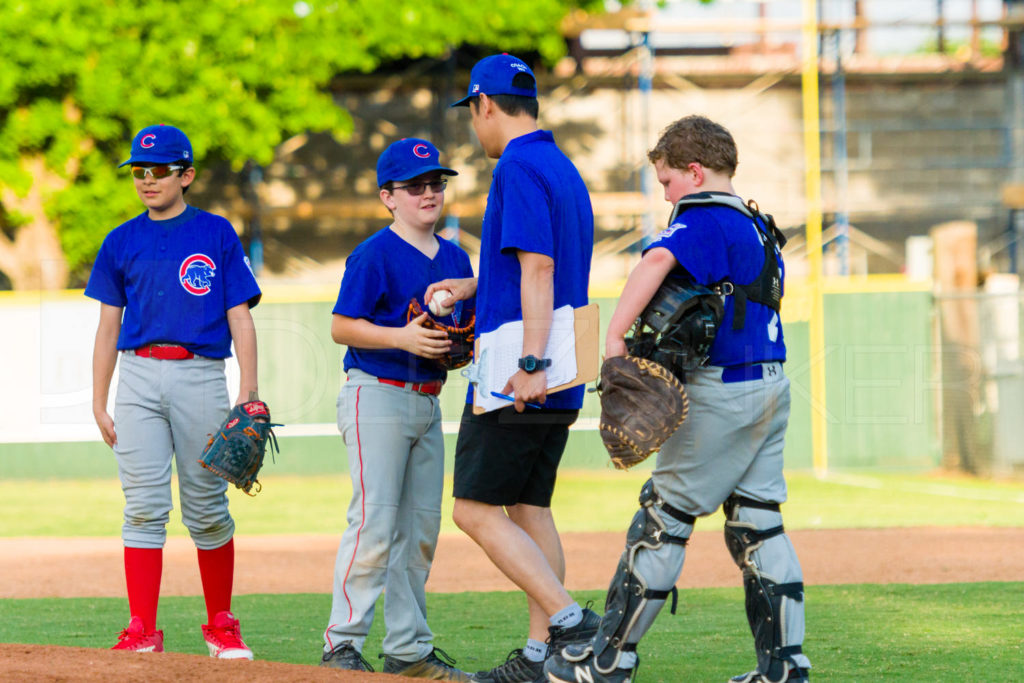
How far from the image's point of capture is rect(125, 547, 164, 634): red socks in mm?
4949

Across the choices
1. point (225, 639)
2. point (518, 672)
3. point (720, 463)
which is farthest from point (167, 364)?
point (720, 463)

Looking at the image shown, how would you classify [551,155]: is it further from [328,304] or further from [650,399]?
[328,304]

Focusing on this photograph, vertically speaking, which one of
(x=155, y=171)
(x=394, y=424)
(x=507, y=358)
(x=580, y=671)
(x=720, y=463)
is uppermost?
(x=155, y=171)

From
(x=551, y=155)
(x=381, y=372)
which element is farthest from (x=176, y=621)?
(x=551, y=155)

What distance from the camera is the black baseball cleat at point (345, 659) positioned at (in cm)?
449

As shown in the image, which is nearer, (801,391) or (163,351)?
(163,351)

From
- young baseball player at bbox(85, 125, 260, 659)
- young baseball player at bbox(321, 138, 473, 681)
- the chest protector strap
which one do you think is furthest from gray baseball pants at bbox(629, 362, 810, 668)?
young baseball player at bbox(85, 125, 260, 659)

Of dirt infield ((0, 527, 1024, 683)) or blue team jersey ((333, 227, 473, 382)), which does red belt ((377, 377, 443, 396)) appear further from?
dirt infield ((0, 527, 1024, 683))

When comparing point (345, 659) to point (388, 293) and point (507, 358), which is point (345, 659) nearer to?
point (507, 358)

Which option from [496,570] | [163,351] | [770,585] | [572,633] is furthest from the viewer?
[496,570]

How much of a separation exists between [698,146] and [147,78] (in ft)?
55.2

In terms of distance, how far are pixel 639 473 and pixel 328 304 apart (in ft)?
14.8

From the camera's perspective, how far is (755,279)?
4121 mm

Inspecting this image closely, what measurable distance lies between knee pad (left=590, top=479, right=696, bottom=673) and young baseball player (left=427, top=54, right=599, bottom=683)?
0.96ft
